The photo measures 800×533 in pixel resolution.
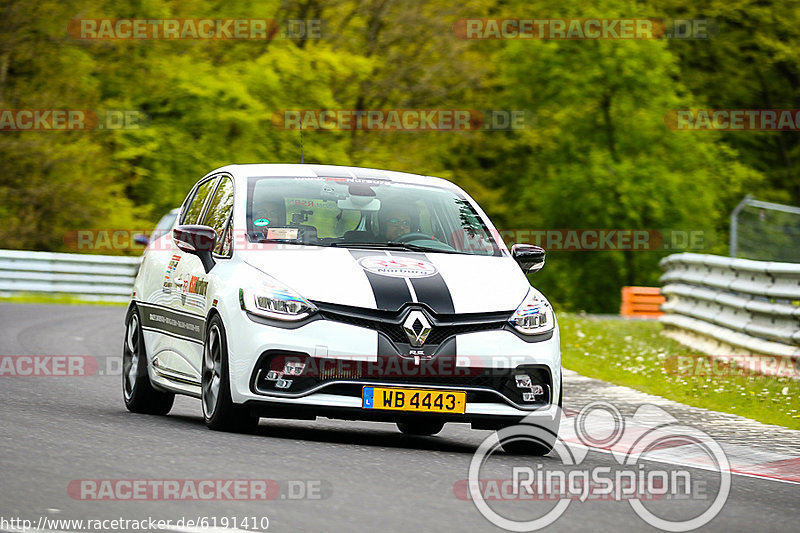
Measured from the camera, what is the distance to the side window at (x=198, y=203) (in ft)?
35.3

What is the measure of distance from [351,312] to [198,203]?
2726 millimetres

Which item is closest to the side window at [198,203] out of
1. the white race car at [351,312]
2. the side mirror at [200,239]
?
the white race car at [351,312]

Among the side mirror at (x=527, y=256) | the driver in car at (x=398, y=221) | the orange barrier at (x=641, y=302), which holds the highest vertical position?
the driver in car at (x=398, y=221)

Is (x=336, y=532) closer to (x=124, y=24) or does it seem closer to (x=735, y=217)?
(x=735, y=217)

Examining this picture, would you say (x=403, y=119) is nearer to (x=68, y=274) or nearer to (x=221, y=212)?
(x=68, y=274)

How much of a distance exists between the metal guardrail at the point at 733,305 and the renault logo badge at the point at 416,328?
21.4 feet

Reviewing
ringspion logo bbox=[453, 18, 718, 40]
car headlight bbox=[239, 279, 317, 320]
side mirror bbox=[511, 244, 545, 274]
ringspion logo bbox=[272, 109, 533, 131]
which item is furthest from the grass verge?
ringspion logo bbox=[453, 18, 718, 40]

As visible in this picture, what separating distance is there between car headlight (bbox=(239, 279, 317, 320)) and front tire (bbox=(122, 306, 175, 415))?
200cm

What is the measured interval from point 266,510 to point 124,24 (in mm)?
31998

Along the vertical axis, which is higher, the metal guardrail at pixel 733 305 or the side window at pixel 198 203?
the side window at pixel 198 203

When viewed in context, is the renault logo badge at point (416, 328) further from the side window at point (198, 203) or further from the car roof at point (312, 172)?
the side window at point (198, 203)

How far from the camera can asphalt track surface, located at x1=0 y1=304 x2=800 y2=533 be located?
6246 mm

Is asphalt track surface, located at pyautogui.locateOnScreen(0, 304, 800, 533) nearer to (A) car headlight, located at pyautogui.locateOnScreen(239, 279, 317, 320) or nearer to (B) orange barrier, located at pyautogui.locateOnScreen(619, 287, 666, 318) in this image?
(A) car headlight, located at pyautogui.locateOnScreen(239, 279, 317, 320)

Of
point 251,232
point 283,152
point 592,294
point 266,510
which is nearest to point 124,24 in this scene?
point 283,152
